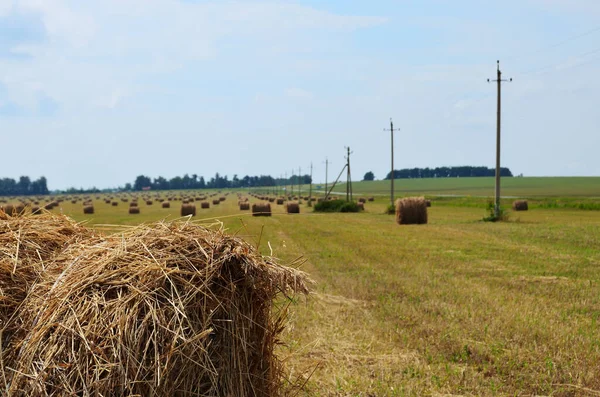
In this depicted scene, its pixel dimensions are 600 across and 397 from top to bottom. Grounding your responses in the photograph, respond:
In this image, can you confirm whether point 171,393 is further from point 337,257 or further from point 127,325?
point 337,257

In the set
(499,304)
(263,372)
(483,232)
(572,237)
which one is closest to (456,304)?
(499,304)

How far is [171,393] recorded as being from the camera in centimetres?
490

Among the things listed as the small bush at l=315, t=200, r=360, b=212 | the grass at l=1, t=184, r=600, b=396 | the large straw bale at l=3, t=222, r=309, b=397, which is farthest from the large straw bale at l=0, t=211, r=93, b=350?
the small bush at l=315, t=200, r=360, b=212

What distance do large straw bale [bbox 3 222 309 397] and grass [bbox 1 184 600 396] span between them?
53 cm

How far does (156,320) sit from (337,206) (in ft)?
171

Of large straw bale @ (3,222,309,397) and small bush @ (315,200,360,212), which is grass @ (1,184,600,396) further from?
small bush @ (315,200,360,212)

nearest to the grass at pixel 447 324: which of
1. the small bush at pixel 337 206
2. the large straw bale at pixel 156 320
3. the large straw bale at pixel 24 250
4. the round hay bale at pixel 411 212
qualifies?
the large straw bale at pixel 156 320

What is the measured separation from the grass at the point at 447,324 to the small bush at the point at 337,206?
35.5m

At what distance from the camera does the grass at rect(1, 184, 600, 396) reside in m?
7.38

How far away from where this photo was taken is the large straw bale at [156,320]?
188 inches

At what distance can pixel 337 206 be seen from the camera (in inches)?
2237

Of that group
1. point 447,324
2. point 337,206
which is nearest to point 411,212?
point 337,206

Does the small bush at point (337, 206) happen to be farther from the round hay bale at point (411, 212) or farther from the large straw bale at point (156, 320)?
the large straw bale at point (156, 320)

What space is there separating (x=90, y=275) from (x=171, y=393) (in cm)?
122
